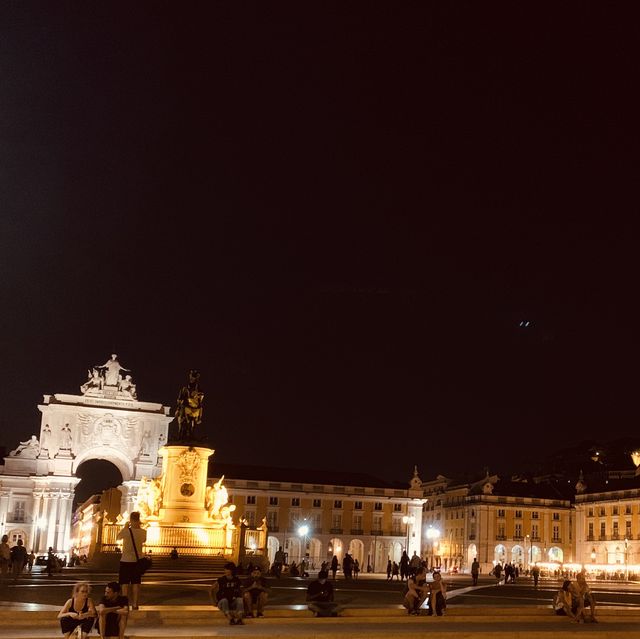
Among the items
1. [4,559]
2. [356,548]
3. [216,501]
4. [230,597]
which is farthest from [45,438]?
[230,597]

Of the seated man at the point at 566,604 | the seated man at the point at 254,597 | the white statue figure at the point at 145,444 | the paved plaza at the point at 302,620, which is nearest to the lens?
the paved plaza at the point at 302,620

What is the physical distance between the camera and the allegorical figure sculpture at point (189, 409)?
1478 inches

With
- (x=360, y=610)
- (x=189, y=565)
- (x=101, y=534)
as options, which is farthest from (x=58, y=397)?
(x=360, y=610)

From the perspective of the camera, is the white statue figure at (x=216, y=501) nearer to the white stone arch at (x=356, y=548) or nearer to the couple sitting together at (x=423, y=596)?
the couple sitting together at (x=423, y=596)

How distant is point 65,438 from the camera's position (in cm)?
8331

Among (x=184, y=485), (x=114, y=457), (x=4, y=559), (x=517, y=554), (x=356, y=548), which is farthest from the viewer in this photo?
(x=517, y=554)

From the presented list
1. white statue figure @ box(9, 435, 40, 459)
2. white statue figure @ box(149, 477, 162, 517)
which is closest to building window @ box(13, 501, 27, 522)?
white statue figure @ box(9, 435, 40, 459)

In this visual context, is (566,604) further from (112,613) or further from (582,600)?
(112,613)

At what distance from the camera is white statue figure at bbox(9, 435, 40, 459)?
3292 inches

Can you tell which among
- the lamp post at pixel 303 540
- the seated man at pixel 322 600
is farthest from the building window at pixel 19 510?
the seated man at pixel 322 600

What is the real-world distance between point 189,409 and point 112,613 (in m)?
24.3

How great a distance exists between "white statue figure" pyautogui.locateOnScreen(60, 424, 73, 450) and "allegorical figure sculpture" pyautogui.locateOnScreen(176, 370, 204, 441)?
159ft

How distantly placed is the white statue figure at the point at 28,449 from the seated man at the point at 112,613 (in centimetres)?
7378

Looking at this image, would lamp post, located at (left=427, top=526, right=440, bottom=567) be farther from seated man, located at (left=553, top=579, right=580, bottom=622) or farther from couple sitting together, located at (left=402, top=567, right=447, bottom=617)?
couple sitting together, located at (left=402, top=567, right=447, bottom=617)
